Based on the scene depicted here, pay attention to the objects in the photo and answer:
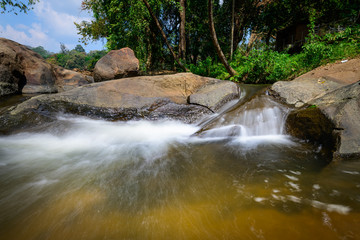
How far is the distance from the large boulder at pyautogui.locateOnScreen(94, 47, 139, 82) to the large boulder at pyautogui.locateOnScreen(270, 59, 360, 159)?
5962mm

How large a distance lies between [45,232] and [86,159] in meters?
1.65

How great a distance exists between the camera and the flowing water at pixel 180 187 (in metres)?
1.38

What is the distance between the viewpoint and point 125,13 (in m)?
11.4

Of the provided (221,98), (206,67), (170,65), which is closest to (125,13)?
(170,65)

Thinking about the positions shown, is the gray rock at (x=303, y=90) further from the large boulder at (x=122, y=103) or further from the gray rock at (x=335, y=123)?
the large boulder at (x=122, y=103)

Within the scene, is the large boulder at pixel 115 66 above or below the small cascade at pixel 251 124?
above

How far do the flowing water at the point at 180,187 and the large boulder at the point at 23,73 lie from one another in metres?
5.12

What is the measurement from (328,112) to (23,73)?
37.2 feet

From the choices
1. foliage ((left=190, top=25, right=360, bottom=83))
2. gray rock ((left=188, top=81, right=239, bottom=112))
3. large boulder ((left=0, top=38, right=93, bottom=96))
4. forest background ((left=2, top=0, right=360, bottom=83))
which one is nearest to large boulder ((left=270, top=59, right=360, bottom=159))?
gray rock ((left=188, top=81, right=239, bottom=112))

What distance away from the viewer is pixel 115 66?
768 cm

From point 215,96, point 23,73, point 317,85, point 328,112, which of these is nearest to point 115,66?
point 23,73

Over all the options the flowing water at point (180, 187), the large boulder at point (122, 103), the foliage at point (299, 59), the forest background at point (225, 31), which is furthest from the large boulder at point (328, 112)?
the forest background at point (225, 31)

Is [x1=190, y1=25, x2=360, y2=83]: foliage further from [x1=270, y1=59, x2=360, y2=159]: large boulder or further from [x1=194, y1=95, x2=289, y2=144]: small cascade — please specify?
[x1=194, y1=95, x2=289, y2=144]: small cascade

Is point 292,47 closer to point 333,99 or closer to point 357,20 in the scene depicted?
point 357,20
